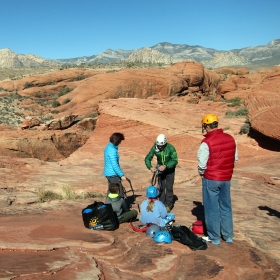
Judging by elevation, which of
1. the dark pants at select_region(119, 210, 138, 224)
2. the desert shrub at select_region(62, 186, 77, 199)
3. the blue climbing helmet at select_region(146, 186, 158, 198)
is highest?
the blue climbing helmet at select_region(146, 186, 158, 198)

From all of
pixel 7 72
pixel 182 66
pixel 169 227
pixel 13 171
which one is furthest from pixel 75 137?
pixel 7 72

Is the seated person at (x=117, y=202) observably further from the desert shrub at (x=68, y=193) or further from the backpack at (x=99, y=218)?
the desert shrub at (x=68, y=193)

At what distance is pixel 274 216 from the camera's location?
6207mm

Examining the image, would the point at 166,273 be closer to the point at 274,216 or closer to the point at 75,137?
the point at 274,216

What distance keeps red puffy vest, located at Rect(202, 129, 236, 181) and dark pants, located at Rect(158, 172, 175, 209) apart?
1.97 metres

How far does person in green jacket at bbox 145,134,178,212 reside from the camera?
6066mm

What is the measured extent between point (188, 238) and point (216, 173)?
0.90m

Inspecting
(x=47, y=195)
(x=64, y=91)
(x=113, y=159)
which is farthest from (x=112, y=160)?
(x=64, y=91)

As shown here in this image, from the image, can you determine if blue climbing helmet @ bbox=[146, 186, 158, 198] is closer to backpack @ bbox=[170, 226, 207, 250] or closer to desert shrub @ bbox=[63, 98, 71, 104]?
backpack @ bbox=[170, 226, 207, 250]

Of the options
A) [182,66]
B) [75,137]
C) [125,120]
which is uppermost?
[182,66]

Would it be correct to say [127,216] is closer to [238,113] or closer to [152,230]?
[152,230]

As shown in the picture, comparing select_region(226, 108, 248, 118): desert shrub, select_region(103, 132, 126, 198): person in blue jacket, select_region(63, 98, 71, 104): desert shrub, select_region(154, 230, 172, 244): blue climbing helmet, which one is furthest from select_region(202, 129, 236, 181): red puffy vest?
select_region(63, 98, 71, 104): desert shrub

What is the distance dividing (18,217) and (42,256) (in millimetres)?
2102

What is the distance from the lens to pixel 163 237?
176 inches
